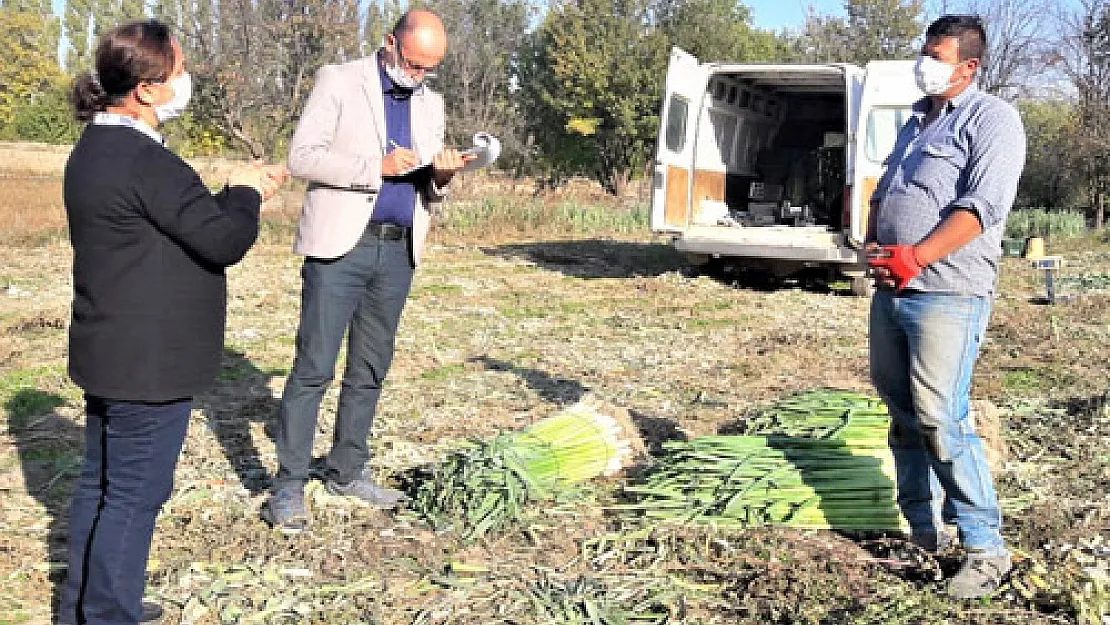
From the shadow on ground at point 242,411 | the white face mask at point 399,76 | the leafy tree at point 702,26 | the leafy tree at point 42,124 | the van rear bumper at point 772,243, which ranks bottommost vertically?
the shadow on ground at point 242,411

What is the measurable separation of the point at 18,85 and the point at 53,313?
48.3 m

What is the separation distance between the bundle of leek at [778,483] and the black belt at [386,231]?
1.39 meters

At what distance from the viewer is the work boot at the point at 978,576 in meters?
3.03

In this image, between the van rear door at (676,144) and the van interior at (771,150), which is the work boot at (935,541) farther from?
the van interior at (771,150)

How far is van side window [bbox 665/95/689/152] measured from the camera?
401 inches

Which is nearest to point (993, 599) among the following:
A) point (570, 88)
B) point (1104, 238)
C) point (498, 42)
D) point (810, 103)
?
point (810, 103)

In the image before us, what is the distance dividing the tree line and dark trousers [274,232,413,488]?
15283 mm

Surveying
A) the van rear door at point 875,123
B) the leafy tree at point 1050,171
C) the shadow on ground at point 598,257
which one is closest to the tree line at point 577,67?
the leafy tree at point 1050,171

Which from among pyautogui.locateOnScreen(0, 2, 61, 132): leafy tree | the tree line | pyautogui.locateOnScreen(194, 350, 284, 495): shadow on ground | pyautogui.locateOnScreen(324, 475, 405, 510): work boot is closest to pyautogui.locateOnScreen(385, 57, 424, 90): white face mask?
pyautogui.locateOnScreen(324, 475, 405, 510): work boot

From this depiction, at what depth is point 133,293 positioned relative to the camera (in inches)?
99.6

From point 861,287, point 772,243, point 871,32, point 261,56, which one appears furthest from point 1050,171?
point 261,56

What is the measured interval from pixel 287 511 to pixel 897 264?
2397 mm

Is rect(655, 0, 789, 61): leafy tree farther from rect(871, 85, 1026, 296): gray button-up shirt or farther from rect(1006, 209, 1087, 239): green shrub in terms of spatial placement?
rect(871, 85, 1026, 296): gray button-up shirt

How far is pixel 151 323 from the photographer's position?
256cm
